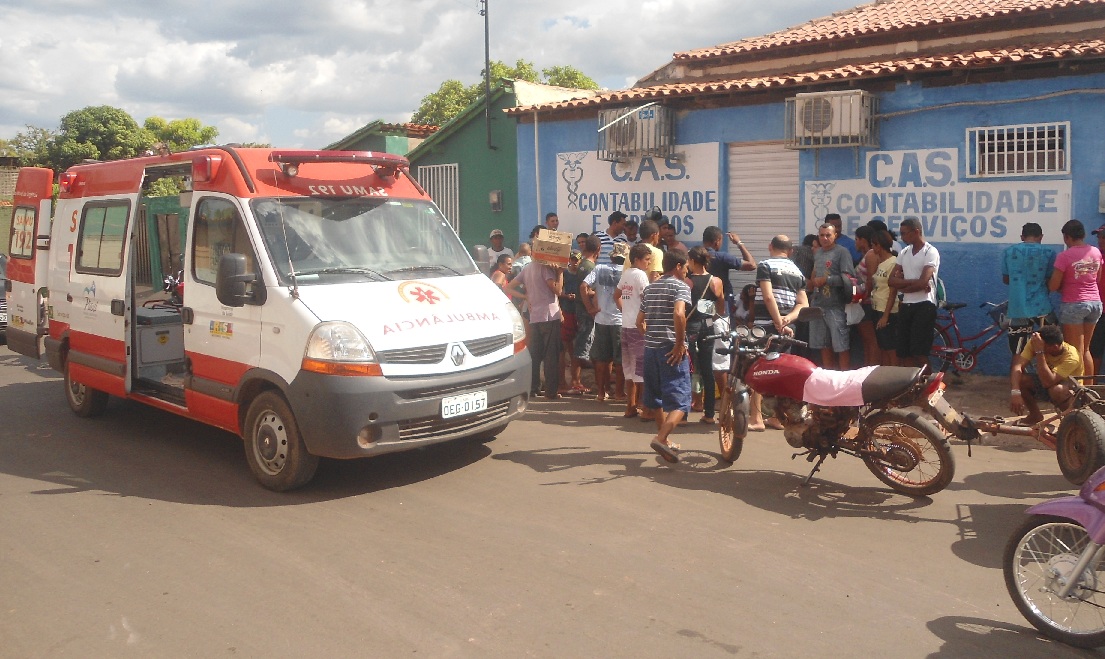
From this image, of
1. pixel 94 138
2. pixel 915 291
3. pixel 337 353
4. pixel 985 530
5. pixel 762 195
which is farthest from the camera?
pixel 94 138

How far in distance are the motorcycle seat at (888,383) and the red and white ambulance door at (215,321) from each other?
412 cm

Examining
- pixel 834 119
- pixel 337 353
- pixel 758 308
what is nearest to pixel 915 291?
pixel 758 308

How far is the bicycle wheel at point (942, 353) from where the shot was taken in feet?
34.3

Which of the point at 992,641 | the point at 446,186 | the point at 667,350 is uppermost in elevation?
the point at 446,186

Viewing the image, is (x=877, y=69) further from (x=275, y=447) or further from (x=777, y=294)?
(x=275, y=447)

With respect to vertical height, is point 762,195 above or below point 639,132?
below

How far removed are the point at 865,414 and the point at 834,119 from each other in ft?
18.9

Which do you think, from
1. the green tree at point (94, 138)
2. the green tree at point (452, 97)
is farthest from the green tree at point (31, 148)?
the green tree at point (452, 97)

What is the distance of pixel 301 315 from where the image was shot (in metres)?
6.37

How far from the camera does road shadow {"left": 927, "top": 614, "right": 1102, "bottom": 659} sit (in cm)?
409

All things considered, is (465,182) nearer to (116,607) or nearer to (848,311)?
(848,311)

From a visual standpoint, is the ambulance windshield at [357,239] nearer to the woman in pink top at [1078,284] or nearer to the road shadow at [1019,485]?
the road shadow at [1019,485]

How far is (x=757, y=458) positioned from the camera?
24.8ft

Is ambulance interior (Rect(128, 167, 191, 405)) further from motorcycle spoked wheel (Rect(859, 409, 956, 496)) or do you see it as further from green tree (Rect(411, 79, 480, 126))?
green tree (Rect(411, 79, 480, 126))
